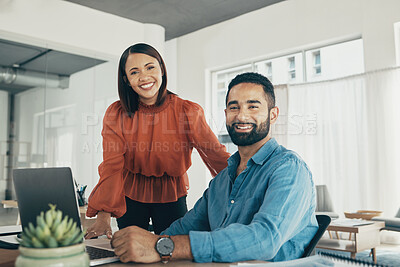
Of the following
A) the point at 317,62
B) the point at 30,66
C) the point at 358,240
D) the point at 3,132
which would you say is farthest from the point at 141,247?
the point at 317,62

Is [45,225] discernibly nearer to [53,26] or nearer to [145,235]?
[145,235]

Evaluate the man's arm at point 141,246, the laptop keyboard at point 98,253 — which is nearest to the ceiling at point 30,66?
the laptop keyboard at point 98,253

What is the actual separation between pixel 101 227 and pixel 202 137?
1.96ft

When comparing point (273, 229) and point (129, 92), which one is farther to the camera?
point (129, 92)

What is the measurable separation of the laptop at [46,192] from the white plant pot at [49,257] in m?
0.37

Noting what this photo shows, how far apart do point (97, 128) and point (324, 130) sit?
10.1 ft

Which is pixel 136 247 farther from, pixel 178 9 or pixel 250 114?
pixel 178 9

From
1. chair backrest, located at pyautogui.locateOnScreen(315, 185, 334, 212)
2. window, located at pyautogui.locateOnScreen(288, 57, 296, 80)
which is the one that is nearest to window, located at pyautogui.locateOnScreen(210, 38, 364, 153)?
window, located at pyautogui.locateOnScreen(288, 57, 296, 80)

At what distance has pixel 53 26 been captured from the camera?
5.00 meters

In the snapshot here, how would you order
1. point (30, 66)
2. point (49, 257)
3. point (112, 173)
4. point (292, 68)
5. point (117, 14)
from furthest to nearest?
point (292, 68) < point (117, 14) < point (30, 66) < point (112, 173) < point (49, 257)

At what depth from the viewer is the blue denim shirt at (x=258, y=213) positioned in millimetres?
976

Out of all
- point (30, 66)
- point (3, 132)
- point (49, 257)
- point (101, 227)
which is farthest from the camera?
point (30, 66)

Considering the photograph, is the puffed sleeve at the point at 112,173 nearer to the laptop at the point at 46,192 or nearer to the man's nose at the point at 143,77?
the man's nose at the point at 143,77

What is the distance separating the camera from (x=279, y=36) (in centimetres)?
593
